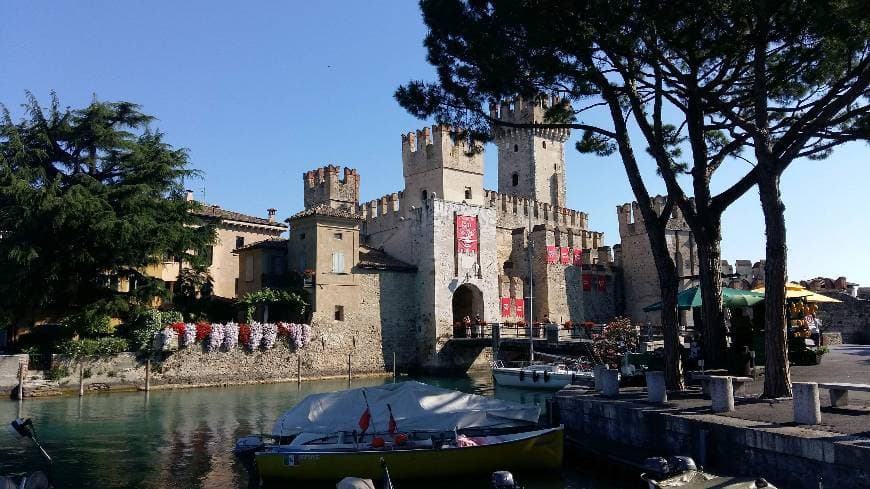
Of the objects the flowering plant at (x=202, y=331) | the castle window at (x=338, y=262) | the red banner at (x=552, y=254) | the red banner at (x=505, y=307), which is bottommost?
the flowering plant at (x=202, y=331)

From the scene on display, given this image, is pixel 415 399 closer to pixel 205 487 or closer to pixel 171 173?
pixel 205 487

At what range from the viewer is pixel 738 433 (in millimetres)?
9195

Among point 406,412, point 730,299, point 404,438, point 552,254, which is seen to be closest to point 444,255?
point 552,254

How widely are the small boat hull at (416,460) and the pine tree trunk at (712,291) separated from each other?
4564mm

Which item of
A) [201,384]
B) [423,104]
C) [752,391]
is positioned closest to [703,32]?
[423,104]

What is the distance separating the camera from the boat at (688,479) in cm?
740

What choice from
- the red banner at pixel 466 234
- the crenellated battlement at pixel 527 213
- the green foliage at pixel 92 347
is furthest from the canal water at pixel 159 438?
the crenellated battlement at pixel 527 213

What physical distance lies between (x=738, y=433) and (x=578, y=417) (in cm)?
450

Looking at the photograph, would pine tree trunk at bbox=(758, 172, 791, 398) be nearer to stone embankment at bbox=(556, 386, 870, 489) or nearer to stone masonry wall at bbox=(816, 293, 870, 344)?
stone embankment at bbox=(556, 386, 870, 489)

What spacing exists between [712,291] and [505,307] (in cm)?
2339

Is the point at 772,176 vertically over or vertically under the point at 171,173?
under

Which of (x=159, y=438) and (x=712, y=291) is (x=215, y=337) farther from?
(x=712, y=291)

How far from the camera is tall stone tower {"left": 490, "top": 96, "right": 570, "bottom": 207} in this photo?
Answer: 1895 inches

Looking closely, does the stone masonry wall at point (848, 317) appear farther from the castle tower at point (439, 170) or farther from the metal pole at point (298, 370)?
the metal pole at point (298, 370)
